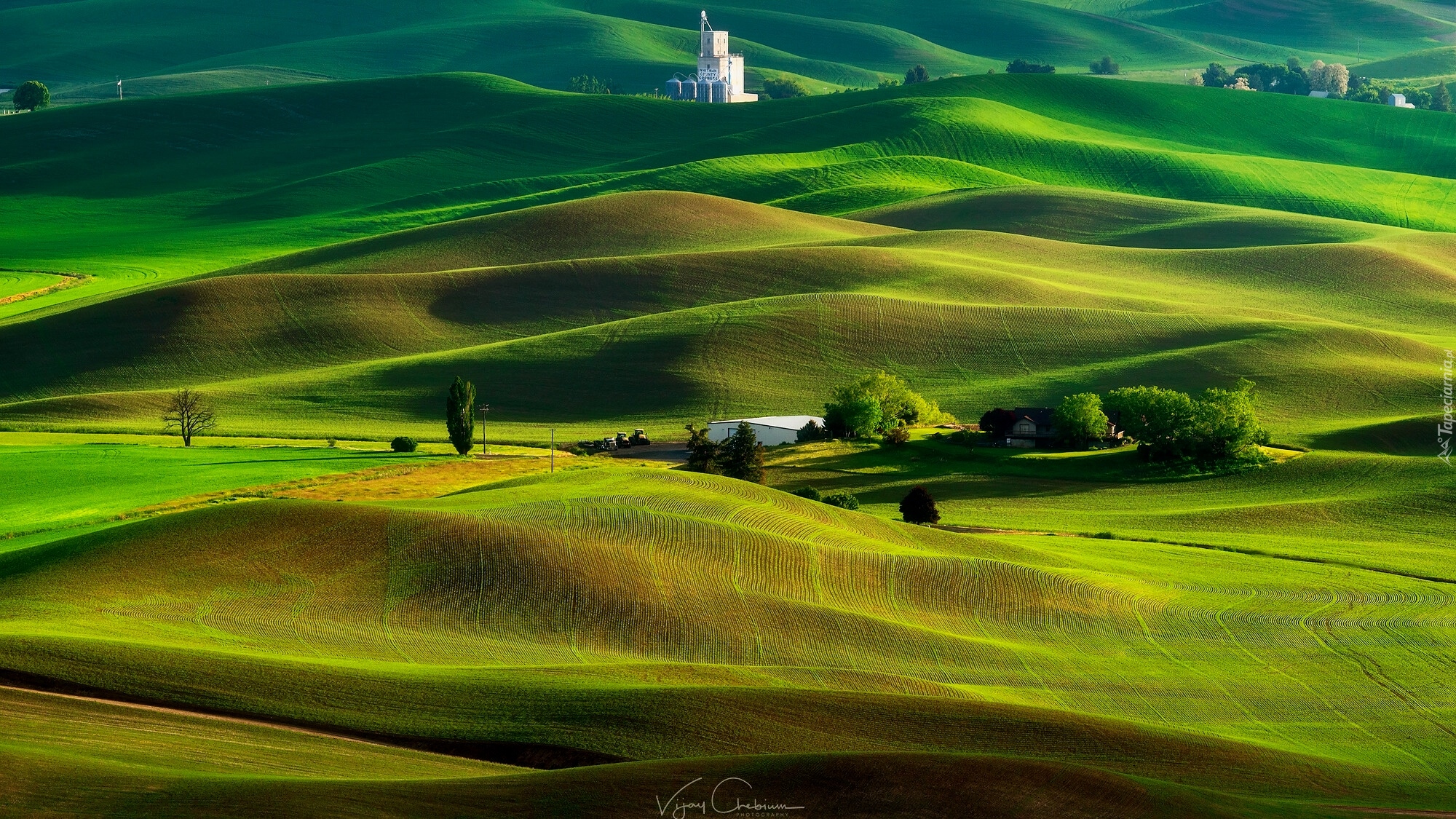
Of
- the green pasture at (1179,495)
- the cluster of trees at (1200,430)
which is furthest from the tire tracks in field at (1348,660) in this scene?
the cluster of trees at (1200,430)

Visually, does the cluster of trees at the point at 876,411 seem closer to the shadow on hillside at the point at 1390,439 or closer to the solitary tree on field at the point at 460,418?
the solitary tree on field at the point at 460,418

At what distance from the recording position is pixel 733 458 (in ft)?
215

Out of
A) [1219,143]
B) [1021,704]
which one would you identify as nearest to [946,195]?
[1219,143]

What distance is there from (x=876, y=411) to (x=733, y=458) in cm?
1221

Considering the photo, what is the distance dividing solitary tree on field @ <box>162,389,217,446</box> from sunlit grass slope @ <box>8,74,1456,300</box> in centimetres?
5303

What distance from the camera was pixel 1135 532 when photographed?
2299 inches

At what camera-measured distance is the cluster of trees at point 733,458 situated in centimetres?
6525

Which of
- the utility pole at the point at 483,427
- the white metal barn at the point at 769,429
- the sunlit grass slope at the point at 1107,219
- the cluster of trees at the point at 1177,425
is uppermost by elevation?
the sunlit grass slope at the point at 1107,219

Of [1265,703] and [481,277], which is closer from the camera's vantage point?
[1265,703]

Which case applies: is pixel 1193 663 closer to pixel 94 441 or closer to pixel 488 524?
pixel 488 524

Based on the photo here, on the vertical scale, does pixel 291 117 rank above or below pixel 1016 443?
above

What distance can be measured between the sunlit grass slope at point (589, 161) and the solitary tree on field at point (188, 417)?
53.0 meters

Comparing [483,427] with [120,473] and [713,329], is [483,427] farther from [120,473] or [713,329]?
[120,473]

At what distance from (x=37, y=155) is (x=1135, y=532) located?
151 meters
